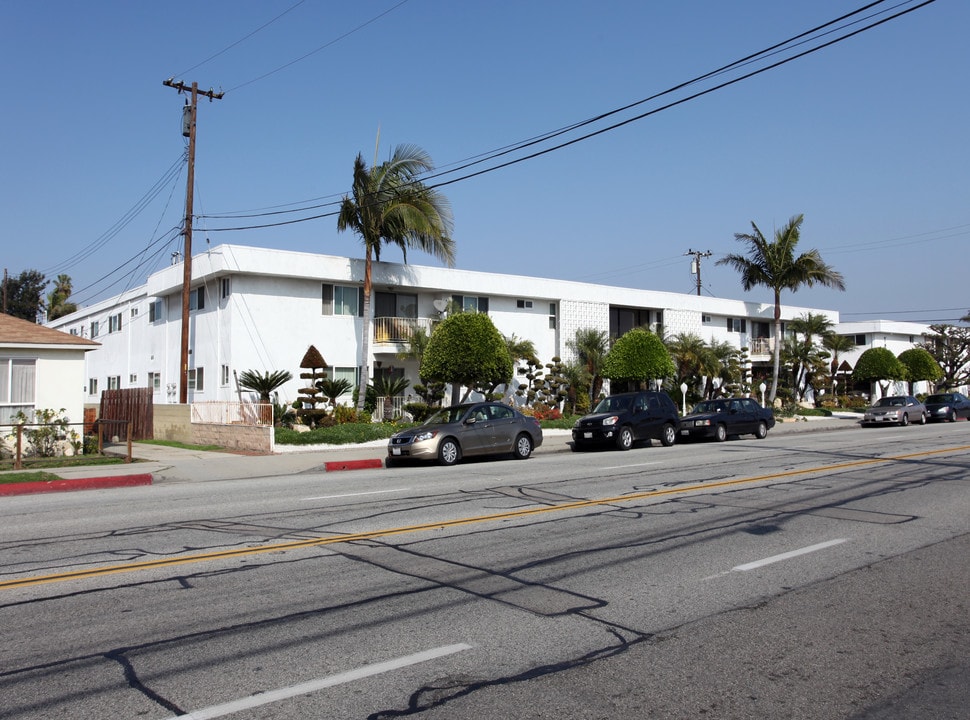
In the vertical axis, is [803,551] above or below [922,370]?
below

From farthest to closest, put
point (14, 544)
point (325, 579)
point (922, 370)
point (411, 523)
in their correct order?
point (922, 370) < point (411, 523) < point (14, 544) < point (325, 579)

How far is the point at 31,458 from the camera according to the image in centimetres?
2002

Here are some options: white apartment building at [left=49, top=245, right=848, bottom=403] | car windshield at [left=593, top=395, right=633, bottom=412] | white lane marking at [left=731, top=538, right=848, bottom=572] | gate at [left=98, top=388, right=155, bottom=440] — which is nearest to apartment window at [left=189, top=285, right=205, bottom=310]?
white apartment building at [left=49, top=245, right=848, bottom=403]

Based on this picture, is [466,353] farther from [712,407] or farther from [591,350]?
[591,350]

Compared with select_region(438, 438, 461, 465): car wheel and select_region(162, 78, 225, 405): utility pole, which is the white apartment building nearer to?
select_region(162, 78, 225, 405): utility pole

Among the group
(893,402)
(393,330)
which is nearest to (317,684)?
(393,330)

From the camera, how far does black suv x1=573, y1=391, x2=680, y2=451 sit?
22.7 meters

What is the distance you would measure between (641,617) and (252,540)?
15.9 ft

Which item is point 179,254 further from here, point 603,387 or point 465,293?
point 603,387

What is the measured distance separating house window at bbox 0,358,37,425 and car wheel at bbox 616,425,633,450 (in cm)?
1598

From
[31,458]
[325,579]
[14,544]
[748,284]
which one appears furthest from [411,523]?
[748,284]

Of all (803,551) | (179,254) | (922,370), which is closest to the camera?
(803,551)

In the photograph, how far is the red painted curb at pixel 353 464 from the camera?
757 inches

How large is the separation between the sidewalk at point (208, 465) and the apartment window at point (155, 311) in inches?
432
